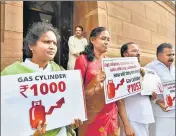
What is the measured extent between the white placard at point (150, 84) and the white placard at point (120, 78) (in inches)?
3.0

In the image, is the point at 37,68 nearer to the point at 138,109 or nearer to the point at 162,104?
the point at 138,109

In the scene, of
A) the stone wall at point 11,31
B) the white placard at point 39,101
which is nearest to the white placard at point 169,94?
the white placard at point 39,101

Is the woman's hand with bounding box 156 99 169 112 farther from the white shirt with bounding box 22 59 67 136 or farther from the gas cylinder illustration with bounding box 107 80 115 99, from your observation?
the white shirt with bounding box 22 59 67 136

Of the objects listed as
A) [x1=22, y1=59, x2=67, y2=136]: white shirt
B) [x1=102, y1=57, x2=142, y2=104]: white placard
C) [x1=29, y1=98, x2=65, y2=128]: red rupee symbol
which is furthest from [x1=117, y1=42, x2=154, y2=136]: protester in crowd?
[x1=29, y1=98, x2=65, y2=128]: red rupee symbol

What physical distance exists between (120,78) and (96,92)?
0.72 feet

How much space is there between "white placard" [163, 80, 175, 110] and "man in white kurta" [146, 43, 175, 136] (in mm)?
52

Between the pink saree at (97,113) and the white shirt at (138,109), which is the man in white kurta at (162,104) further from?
the pink saree at (97,113)

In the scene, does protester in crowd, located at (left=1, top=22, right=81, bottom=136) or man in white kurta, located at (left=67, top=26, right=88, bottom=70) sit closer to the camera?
protester in crowd, located at (left=1, top=22, right=81, bottom=136)

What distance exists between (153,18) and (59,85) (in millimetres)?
3448

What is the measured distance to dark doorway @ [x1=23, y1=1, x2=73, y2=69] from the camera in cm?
251

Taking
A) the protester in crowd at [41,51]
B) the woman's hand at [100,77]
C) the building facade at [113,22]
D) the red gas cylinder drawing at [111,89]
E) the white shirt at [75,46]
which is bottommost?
the red gas cylinder drawing at [111,89]

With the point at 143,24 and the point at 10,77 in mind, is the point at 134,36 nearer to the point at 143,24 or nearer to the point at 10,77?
the point at 143,24

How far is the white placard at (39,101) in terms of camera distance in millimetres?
1018

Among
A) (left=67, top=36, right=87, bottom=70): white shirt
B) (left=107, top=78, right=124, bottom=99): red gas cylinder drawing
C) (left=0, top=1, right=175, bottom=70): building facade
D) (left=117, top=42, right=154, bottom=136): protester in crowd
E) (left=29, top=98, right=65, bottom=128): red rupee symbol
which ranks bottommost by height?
(left=117, top=42, right=154, bottom=136): protester in crowd
